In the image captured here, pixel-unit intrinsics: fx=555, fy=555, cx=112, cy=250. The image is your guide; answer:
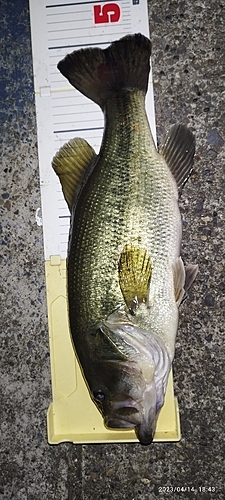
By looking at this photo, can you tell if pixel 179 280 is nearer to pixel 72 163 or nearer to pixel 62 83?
pixel 72 163

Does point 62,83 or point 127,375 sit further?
point 62,83

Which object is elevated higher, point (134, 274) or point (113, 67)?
point (113, 67)

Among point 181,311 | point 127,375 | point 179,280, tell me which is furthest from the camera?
point 181,311

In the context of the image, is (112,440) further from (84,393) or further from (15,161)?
(15,161)

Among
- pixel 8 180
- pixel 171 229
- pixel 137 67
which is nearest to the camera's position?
pixel 171 229

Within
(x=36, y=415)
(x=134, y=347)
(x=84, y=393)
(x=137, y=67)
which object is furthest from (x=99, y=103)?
(x=36, y=415)

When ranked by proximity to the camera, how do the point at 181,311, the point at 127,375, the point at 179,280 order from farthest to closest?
the point at 181,311 < the point at 179,280 < the point at 127,375

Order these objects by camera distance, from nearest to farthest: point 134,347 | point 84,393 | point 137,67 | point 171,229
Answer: point 134,347, point 171,229, point 137,67, point 84,393

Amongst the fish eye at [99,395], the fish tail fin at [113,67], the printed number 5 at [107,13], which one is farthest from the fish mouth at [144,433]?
the printed number 5 at [107,13]

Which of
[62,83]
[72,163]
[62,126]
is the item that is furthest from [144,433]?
[62,83]
